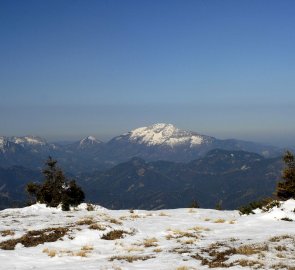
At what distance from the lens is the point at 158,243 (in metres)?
25.6

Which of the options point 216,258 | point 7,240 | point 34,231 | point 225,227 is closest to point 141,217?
point 225,227

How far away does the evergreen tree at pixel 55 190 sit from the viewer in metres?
54.5

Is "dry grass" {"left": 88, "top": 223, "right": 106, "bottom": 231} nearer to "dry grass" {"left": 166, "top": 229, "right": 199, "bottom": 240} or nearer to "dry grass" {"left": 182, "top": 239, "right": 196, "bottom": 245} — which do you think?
"dry grass" {"left": 166, "top": 229, "right": 199, "bottom": 240}

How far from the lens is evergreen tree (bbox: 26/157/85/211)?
54531 mm

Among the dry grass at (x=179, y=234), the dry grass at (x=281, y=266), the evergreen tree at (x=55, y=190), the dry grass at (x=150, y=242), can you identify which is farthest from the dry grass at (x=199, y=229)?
the evergreen tree at (x=55, y=190)

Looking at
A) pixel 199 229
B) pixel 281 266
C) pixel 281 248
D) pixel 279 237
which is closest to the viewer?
pixel 281 266

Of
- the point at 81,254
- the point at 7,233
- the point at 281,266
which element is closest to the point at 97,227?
the point at 7,233

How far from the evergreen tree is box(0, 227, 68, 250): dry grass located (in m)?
22.0

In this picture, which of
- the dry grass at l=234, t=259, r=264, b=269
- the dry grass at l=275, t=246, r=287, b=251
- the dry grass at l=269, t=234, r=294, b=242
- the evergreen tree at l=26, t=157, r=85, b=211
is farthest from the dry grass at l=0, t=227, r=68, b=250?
the evergreen tree at l=26, t=157, r=85, b=211

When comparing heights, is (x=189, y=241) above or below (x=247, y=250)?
below

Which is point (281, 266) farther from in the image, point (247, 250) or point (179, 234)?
point (179, 234)

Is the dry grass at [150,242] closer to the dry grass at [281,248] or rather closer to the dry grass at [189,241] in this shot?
the dry grass at [189,241]

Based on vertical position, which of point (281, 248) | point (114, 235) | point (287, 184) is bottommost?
point (114, 235)

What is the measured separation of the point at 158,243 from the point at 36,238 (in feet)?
26.7
